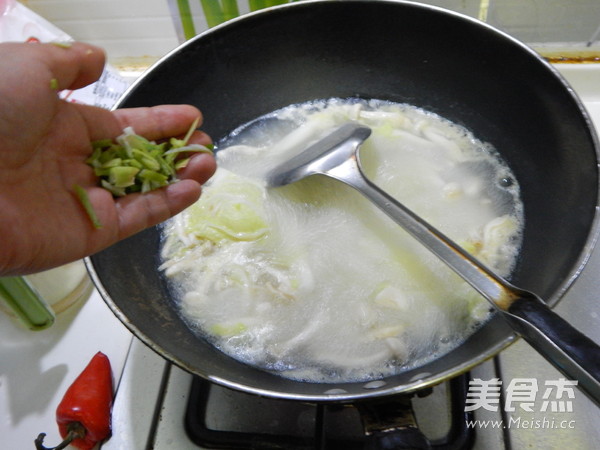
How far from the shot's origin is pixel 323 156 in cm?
119

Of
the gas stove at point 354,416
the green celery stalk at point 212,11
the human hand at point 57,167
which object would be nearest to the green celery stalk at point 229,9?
the green celery stalk at point 212,11

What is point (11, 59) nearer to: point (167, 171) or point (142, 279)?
point (167, 171)

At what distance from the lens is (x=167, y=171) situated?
928mm

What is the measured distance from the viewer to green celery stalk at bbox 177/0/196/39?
59.2 inches

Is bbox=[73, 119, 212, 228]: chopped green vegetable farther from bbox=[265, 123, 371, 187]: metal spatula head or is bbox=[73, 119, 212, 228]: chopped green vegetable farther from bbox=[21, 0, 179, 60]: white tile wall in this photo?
bbox=[21, 0, 179, 60]: white tile wall

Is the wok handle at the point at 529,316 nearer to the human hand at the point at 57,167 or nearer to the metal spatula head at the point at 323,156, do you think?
the metal spatula head at the point at 323,156

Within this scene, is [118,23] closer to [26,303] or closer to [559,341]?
[26,303]

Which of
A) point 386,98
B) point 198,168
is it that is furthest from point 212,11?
point 198,168

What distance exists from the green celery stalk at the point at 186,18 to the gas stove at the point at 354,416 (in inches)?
41.7

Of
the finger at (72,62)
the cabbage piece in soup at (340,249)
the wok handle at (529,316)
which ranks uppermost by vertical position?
the finger at (72,62)

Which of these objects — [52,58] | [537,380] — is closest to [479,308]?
[537,380]

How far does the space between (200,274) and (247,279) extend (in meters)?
0.11

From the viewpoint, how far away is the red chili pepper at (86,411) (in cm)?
91

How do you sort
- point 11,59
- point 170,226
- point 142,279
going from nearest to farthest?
point 11,59 < point 142,279 < point 170,226
